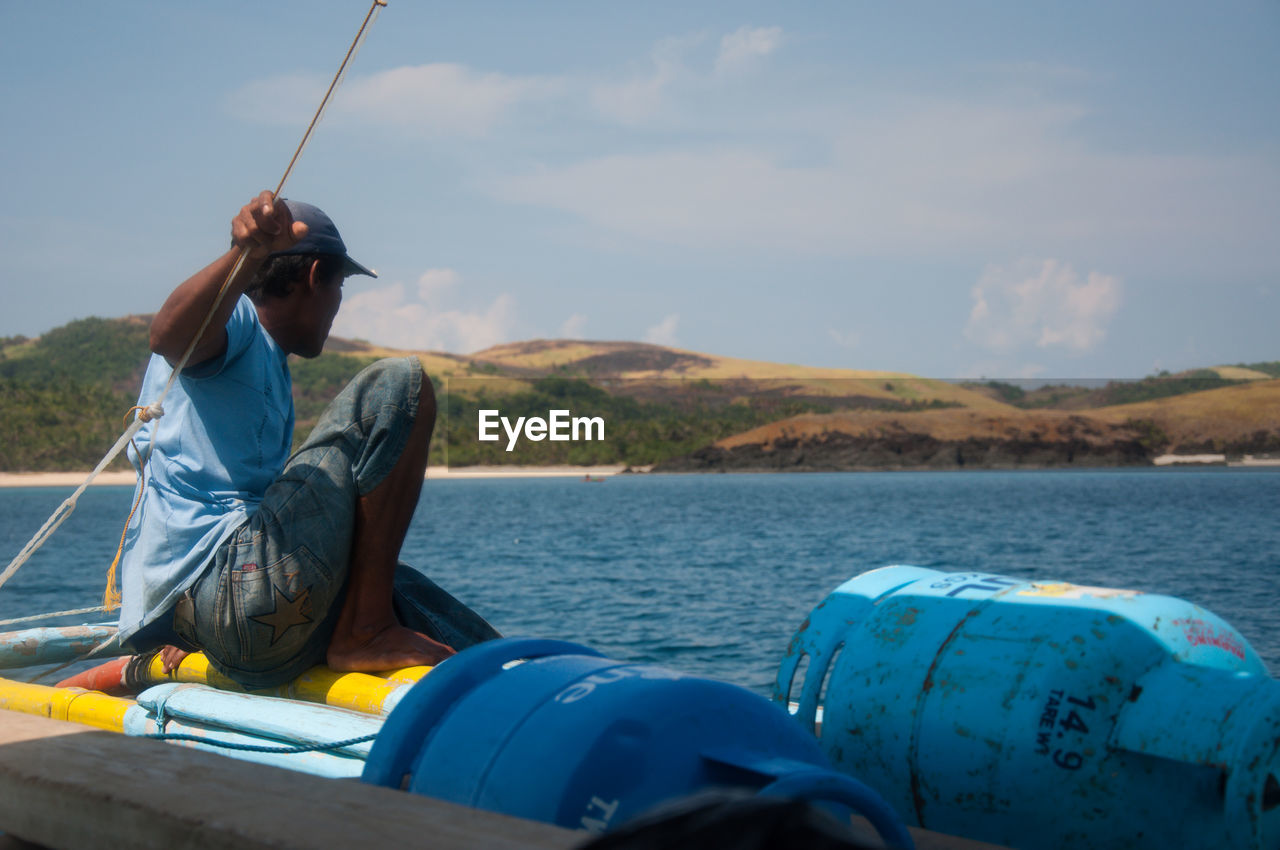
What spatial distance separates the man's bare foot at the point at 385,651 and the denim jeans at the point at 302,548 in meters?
0.07

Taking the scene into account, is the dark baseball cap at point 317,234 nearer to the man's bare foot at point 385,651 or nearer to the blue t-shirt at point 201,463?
the blue t-shirt at point 201,463

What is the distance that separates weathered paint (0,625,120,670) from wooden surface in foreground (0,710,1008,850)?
7.19ft

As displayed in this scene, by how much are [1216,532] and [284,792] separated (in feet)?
142

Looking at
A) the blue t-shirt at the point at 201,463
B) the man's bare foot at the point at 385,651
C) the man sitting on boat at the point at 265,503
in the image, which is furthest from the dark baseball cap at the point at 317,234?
the man's bare foot at the point at 385,651

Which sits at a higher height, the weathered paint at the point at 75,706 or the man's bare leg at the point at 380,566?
the man's bare leg at the point at 380,566

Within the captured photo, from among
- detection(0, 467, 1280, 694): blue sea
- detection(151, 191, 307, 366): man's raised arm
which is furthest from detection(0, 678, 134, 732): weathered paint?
detection(0, 467, 1280, 694): blue sea

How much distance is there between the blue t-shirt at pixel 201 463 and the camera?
2.62m

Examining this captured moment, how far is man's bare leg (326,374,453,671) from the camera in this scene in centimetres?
260

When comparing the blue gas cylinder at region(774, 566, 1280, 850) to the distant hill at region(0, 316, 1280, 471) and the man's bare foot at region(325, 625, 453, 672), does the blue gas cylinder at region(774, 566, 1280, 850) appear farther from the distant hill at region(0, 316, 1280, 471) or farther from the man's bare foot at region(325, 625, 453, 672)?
the distant hill at region(0, 316, 1280, 471)

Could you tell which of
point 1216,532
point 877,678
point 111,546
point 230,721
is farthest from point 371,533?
point 1216,532

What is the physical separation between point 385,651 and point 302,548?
326 mm
